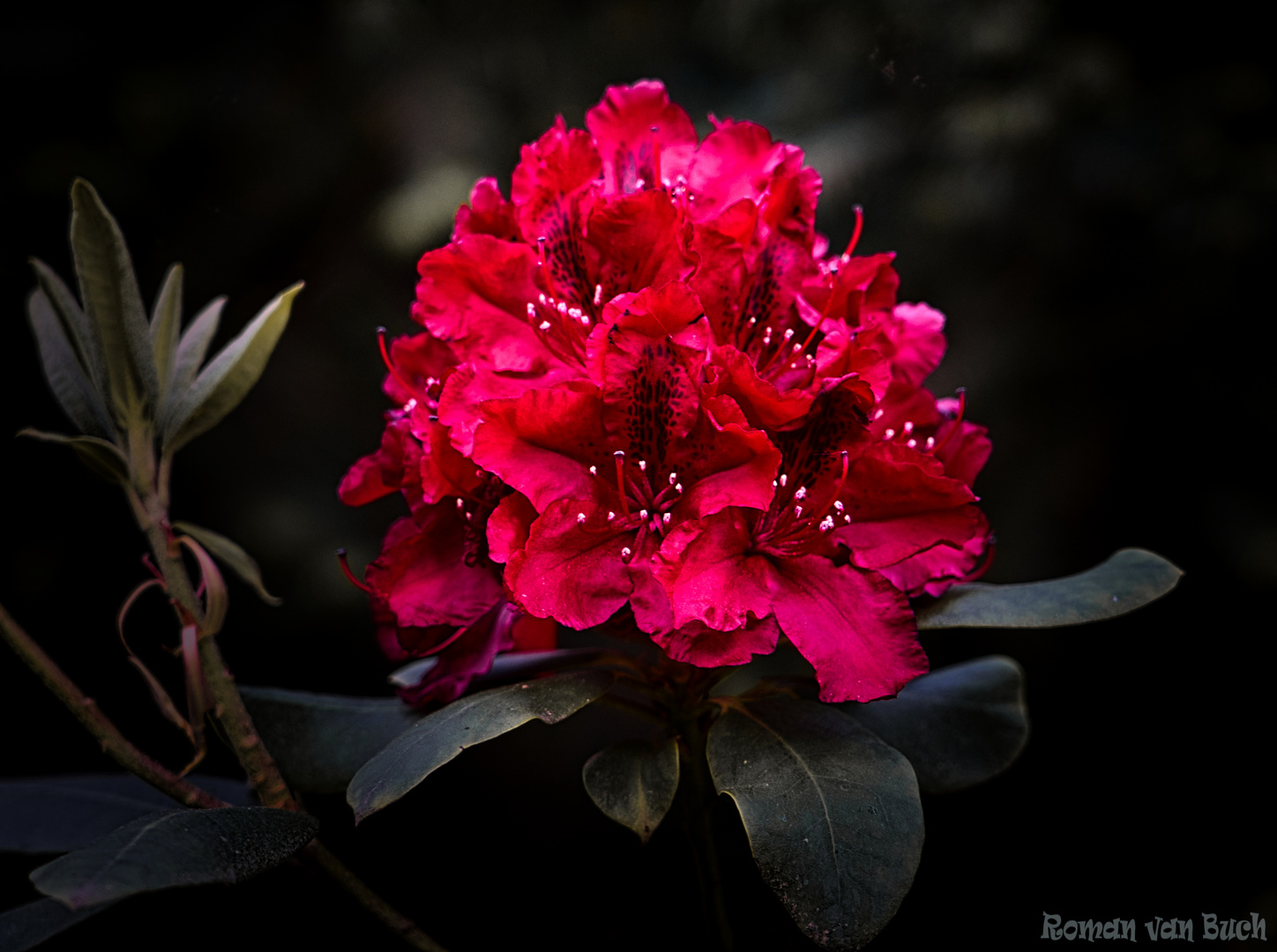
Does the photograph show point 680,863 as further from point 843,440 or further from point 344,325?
point 344,325

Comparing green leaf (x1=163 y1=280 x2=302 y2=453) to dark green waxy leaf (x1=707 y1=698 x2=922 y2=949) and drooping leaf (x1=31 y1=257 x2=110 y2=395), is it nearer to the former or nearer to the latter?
drooping leaf (x1=31 y1=257 x2=110 y2=395)

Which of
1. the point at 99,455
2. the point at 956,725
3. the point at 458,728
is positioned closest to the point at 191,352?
the point at 99,455

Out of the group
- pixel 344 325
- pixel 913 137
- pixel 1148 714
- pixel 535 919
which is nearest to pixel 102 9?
pixel 344 325

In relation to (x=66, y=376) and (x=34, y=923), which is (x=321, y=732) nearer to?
(x=34, y=923)

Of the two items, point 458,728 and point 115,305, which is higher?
point 115,305

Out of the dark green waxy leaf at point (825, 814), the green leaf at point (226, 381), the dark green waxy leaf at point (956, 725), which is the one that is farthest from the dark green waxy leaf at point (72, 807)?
the dark green waxy leaf at point (956, 725)
